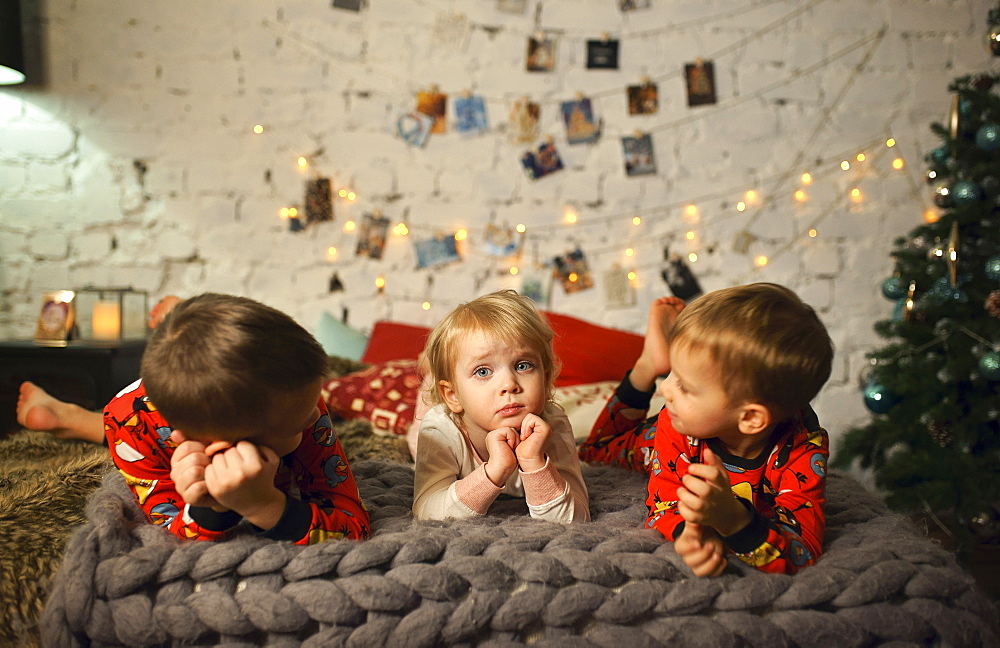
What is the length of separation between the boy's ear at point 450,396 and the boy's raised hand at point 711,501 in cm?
44

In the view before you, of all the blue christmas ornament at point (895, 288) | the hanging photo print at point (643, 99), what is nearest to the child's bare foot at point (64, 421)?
the hanging photo print at point (643, 99)

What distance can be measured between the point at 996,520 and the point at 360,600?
6.74ft

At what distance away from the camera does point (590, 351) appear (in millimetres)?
2066

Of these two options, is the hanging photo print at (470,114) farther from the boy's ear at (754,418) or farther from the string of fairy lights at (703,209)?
→ the boy's ear at (754,418)

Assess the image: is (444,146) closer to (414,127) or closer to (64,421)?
(414,127)

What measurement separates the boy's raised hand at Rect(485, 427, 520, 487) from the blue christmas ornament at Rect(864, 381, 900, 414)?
1.53 meters

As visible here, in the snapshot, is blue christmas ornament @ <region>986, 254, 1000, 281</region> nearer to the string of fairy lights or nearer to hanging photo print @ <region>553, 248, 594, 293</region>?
the string of fairy lights

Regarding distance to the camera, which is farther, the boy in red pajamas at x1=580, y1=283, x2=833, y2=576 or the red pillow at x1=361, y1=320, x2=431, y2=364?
the red pillow at x1=361, y1=320, x2=431, y2=364

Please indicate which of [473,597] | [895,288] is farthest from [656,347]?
[895,288]

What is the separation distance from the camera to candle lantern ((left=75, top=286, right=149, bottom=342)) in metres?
2.32

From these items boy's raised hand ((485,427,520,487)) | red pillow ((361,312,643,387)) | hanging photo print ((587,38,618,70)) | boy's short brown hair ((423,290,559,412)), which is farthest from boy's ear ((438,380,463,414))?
hanging photo print ((587,38,618,70))

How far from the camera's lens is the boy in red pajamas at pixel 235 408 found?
0.72 m

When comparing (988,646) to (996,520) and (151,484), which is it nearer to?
(151,484)

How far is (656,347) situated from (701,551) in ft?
1.87
